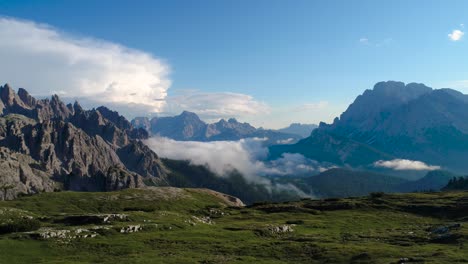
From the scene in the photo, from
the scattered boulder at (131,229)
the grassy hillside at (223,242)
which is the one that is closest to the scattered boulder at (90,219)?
the grassy hillside at (223,242)

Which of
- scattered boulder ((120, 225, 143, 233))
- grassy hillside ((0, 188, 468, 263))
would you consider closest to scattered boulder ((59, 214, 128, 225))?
grassy hillside ((0, 188, 468, 263))

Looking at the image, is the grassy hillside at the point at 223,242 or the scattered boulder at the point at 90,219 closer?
the grassy hillside at the point at 223,242

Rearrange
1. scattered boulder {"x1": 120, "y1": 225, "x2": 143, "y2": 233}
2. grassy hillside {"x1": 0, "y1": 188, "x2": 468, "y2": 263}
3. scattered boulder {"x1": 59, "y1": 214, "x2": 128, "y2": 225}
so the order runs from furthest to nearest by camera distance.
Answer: scattered boulder {"x1": 59, "y1": 214, "x2": 128, "y2": 225} → scattered boulder {"x1": 120, "y1": 225, "x2": 143, "y2": 233} → grassy hillside {"x1": 0, "y1": 188, "x2": 468, "y2": 263}

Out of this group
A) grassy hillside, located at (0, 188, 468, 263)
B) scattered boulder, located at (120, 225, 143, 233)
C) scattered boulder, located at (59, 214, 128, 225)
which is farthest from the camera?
scattered boulder, located at (59, 214, 128, 225)

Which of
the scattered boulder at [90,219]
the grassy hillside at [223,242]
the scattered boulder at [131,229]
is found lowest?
the grassy hillside at [223,242]

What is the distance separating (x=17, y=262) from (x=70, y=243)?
549 inches

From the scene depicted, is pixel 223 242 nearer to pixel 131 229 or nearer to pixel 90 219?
pixel 131 229

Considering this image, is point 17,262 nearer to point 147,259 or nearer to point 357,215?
point 147,259

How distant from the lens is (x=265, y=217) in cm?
14175

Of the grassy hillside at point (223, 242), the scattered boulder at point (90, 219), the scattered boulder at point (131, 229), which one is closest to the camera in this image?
the grassy hillside at point (223, 242)

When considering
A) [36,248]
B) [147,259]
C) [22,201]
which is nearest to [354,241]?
[147,259]

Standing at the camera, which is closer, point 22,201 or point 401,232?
point 401,232

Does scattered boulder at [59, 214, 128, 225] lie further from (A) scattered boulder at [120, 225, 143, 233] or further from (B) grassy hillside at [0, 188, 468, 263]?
(A) scattered boulder at [120, 225, 143, 233]

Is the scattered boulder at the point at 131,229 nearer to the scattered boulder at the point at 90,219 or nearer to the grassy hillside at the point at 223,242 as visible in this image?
the grassy hillside at the point at 223,242
